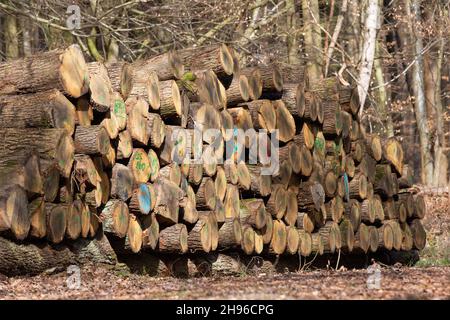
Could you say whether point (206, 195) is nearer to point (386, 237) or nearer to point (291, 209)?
point (291, 209)

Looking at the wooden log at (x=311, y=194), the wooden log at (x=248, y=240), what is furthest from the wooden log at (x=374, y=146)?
the wooden log at (x=248, y=240)

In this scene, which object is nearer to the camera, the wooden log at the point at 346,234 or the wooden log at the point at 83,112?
the wooden log at the point at 83,112

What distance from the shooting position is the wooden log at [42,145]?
788 cm

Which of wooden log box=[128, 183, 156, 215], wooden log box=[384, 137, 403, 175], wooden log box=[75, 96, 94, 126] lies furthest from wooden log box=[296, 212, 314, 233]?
wooden log box=[75, 96, 94, 126]

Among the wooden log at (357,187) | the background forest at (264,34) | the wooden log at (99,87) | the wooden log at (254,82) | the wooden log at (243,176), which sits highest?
the background forest at (264,34)

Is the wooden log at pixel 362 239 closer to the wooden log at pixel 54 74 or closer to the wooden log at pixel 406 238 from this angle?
the wooden log at pixel 406 238

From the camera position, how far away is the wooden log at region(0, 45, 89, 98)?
8.20 metres

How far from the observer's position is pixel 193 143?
9656 millimetres

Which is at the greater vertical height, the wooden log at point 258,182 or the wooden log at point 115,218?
the wooden log at point 258,182

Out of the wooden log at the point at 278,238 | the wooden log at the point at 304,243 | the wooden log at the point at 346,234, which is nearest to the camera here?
the wooden log at the point at 278,238

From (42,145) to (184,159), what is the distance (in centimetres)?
207

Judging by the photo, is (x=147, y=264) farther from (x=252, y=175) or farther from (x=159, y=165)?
(x=252, y=175)

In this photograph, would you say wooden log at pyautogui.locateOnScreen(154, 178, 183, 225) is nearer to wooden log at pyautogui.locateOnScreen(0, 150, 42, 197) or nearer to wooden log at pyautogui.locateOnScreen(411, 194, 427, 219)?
wooden log at pyautogui.locateOnScreen(0, 150, 42, 197)

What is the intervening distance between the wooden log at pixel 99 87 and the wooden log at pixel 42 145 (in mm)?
573
